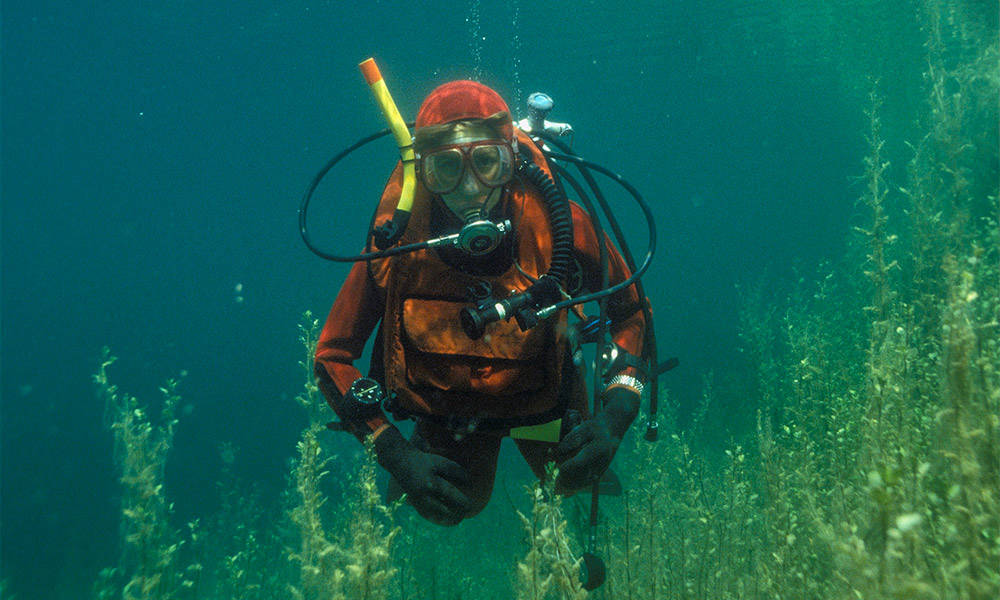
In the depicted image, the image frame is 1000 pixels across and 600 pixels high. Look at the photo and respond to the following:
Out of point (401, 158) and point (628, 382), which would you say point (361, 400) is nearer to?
point (401, 158)

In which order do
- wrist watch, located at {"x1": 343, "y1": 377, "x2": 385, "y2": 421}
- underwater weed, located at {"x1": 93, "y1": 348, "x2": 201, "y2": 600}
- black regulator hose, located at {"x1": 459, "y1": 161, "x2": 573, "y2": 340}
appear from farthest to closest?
wrist watch, located at {"x1": 343, "y1": 377, "x2": 385, "y2": 421} < black regulator hose, located at {"x1": 459, "y1": 161, "x2": 573, "y2": 340} < underwater weed, located at {"x1": 93, "y1": 348, "x2": 201, "y2": 600}

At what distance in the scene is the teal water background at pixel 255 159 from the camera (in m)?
24.7

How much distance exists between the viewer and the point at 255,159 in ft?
167

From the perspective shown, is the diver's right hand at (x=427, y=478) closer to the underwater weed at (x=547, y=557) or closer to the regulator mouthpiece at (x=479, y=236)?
the underwater weed at (x=547, y=557)

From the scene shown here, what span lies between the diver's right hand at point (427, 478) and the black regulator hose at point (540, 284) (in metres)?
0.70

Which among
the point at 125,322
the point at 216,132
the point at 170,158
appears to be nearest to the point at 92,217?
the point at 125,322

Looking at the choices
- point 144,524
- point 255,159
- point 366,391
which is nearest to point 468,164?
point 366,391

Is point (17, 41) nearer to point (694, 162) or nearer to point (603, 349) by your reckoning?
point (603, 349)

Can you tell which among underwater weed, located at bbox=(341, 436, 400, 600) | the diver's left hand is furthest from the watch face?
the diver's left hand

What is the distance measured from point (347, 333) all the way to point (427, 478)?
3.23 ft

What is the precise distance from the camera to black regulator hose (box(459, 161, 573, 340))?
8.46 feet

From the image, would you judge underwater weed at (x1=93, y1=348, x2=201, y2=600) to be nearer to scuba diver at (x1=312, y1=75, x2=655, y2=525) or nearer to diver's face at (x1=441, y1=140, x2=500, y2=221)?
scuba diver at (x1=312, y1=75, x2=655, y2=525)

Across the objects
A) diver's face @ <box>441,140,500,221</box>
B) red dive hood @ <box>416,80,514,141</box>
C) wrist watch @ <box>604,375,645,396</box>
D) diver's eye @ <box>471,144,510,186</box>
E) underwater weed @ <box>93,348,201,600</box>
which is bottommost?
wrist watch @ <box>604,375,645,396</box>

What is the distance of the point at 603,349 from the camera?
2.99 metres
